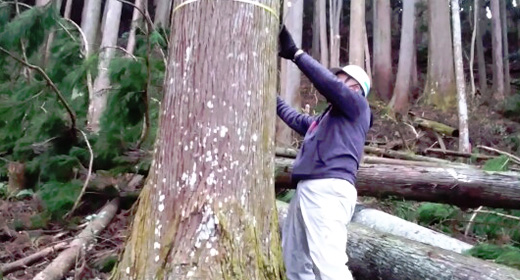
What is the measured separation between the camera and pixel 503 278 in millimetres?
3881

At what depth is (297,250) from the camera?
400 centimetres

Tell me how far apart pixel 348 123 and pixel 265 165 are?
0.92 m

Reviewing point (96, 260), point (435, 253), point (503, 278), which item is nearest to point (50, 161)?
point (96, 260)

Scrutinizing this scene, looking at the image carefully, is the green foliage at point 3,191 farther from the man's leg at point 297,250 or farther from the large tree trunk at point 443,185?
the man's leg at point 297,250

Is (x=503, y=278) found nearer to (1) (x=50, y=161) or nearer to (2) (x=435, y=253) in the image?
Result: (2) (x=435, y=253)

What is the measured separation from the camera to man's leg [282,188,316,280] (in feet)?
13.0

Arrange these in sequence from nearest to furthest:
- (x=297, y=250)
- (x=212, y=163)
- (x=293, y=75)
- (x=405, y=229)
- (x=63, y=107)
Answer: (x=212, y=163) < (x=297, y=250) < (x=405, y=229) < (x=63, y=107) < (x=293, y=75)

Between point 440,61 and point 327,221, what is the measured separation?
1376 cm

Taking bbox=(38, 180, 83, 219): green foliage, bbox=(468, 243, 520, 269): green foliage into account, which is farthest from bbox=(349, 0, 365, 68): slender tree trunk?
bbox=(468, 243, 520, 269): green foliage

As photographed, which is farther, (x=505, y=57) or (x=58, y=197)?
(x=505, y=57)

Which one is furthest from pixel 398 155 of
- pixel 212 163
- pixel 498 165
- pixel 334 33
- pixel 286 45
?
pixel 334 33

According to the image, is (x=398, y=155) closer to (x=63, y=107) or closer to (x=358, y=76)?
(x=63, y=107)

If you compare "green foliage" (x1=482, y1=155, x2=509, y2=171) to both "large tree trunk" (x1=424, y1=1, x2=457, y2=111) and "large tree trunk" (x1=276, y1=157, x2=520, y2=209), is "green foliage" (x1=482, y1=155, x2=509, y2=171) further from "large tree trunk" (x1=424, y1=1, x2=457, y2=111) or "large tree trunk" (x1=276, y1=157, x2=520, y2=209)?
"large tree trunk" (x1=424, y1=1, x2=457, y2=111)

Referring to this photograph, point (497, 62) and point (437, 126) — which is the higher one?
point (497, 62)
